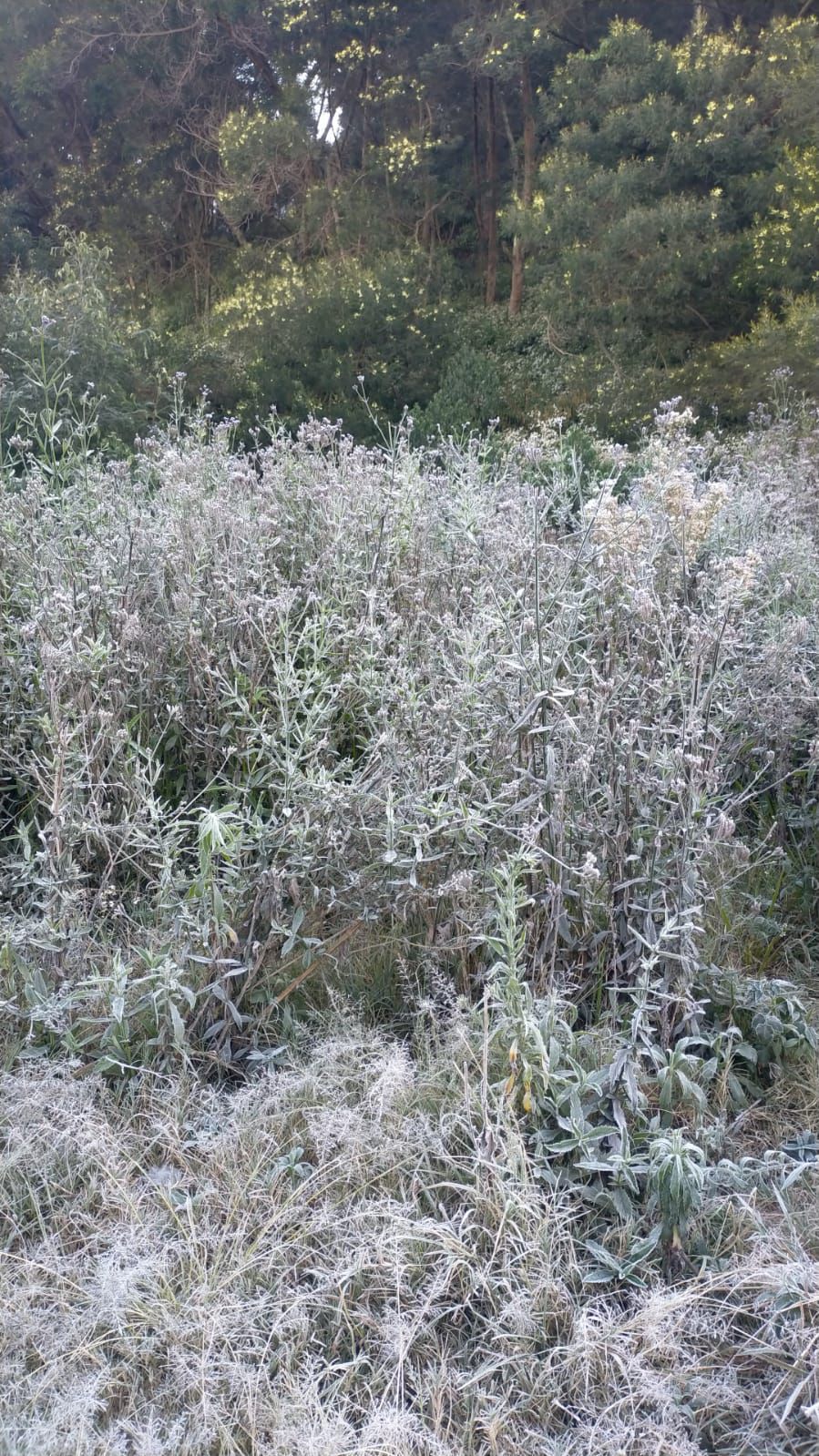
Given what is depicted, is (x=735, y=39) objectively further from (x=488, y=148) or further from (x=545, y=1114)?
(x=545, y=1114)

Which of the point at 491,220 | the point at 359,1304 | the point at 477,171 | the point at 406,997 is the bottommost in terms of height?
the point at 359,1304

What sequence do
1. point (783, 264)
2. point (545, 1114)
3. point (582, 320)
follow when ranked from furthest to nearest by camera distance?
point (582, 320) → point (783, 264) → point (545, 1114)

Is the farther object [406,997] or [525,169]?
[525,169]

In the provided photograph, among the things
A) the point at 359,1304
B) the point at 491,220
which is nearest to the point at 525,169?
the point at 491,220

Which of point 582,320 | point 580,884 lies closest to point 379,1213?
point 580,884

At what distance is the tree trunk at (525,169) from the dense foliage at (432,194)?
0.06 meters

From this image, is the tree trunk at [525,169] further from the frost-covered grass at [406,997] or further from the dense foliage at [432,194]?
the frost-covered grass at [406,997]

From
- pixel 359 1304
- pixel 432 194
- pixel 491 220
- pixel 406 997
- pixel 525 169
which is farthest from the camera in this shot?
pixel 491 220

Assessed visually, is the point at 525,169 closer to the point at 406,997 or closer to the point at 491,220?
the point at 491,220

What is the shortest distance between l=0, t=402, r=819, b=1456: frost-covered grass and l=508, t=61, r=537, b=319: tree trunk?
14.9 m

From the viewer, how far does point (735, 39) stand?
1384cm

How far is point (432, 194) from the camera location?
18078mm

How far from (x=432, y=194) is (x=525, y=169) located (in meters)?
1.72

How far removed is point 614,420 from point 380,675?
11758mm
